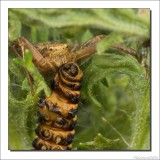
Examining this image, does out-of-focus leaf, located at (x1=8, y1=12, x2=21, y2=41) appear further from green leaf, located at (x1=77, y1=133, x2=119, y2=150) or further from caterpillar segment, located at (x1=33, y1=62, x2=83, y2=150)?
green leaf, located at (x1=77, y1=133, x2=119, y2=150)

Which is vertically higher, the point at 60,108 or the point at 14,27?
the point at 14,27

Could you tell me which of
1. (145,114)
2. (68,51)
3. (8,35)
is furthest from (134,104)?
(8,35)

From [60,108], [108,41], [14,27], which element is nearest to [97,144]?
[60,108]

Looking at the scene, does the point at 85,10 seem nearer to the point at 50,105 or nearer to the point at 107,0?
the point at 107,0

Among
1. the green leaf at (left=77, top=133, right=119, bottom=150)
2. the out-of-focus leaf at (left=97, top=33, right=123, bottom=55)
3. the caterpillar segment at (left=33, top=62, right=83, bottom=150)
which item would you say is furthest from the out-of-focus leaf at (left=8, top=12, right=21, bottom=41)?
the green leaf at (left=77, top=133, right=119, bottom=150)

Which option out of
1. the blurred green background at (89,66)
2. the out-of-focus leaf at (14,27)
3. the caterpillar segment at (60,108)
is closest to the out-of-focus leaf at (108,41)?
the blurred green background at (89,66)

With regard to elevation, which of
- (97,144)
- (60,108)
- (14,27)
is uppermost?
(14,27)

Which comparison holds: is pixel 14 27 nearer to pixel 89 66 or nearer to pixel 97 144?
pixel 89 66
